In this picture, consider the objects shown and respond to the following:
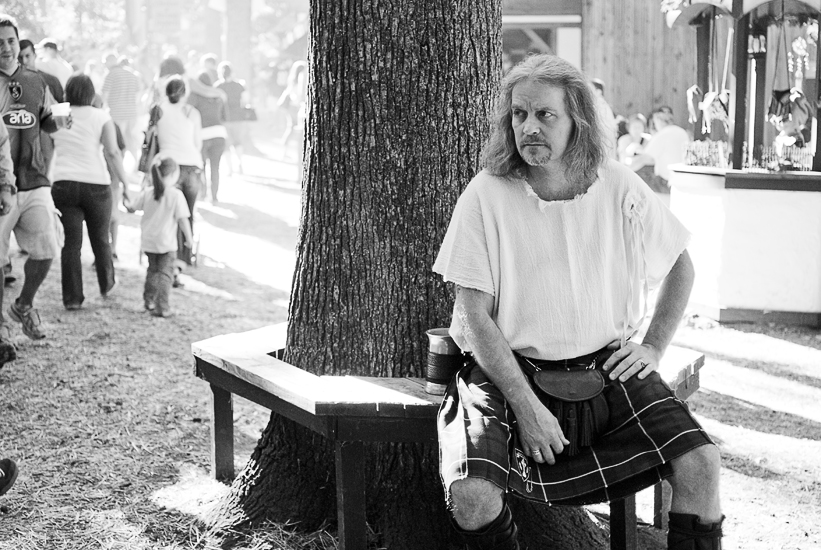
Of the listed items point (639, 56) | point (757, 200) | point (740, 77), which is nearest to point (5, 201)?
point (757, 200)

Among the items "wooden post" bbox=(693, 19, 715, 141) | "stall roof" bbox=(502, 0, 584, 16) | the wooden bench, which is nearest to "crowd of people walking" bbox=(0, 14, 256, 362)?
the wooden bench

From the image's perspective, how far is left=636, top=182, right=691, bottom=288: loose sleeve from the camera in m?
2.94

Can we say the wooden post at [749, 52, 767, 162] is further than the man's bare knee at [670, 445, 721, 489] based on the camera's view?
Yes

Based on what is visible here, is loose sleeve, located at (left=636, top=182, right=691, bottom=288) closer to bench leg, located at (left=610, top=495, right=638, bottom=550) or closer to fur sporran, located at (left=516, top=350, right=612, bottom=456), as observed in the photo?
fur sporran, located at (left=516, top=350, right=612, bottom=456)

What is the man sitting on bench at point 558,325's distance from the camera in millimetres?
2674

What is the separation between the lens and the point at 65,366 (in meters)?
5.98

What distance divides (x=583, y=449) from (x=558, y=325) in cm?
35

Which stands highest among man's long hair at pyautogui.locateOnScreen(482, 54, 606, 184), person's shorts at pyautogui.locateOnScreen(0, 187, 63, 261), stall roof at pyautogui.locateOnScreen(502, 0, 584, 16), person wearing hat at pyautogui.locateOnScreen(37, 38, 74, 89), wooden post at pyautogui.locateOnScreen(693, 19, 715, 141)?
stall roof at pyautogui.locateOnScreen(502, 0, 584, 16)

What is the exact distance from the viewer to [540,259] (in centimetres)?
285

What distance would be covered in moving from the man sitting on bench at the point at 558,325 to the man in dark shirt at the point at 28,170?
4171mm

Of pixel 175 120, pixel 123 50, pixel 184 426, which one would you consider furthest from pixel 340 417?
pixel 123 50

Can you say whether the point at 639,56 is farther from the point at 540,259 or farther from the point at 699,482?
the point at 699,482

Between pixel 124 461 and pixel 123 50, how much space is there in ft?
126

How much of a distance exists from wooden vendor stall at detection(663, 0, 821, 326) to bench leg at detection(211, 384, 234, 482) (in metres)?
4.52
